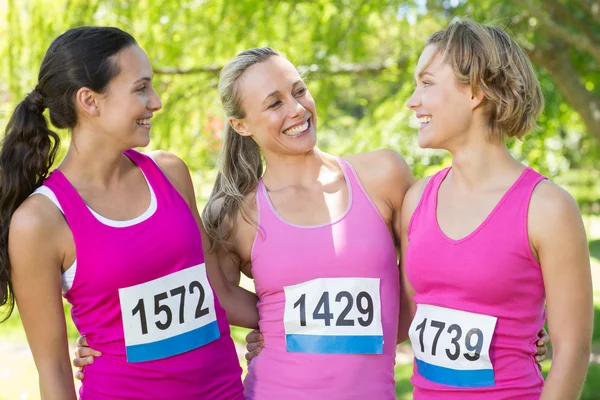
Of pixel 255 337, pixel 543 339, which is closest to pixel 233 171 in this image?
pixel 255 337

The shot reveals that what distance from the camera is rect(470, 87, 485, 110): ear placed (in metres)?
2.36

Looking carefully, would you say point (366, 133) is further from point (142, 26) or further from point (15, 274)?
point (15, 274)

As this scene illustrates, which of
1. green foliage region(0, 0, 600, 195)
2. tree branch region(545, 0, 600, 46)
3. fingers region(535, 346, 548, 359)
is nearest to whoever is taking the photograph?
fingers region(535, 346, 548, 359)

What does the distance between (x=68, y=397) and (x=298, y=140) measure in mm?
1110

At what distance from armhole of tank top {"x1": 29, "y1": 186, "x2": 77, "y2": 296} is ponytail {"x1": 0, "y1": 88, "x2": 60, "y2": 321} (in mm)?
64

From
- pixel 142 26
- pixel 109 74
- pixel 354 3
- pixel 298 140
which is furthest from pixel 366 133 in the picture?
pixel 109 74

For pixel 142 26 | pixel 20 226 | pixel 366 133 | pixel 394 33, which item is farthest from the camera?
pixel 394 33

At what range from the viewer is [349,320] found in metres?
2.52

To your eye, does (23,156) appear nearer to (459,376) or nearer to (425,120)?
(425,120)

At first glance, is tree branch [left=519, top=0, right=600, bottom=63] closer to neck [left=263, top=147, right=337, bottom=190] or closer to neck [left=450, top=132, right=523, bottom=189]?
neck [left=263, top=147, right=337, bottom=190]

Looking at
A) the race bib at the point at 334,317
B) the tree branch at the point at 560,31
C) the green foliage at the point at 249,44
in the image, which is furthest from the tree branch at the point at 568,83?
the race bib at the point at 334,317

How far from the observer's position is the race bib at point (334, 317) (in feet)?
8.25

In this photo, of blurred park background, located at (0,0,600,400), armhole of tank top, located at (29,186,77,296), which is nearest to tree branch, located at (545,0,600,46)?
blurred park background, located at (0,0,600,400)

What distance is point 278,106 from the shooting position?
2777 mm
